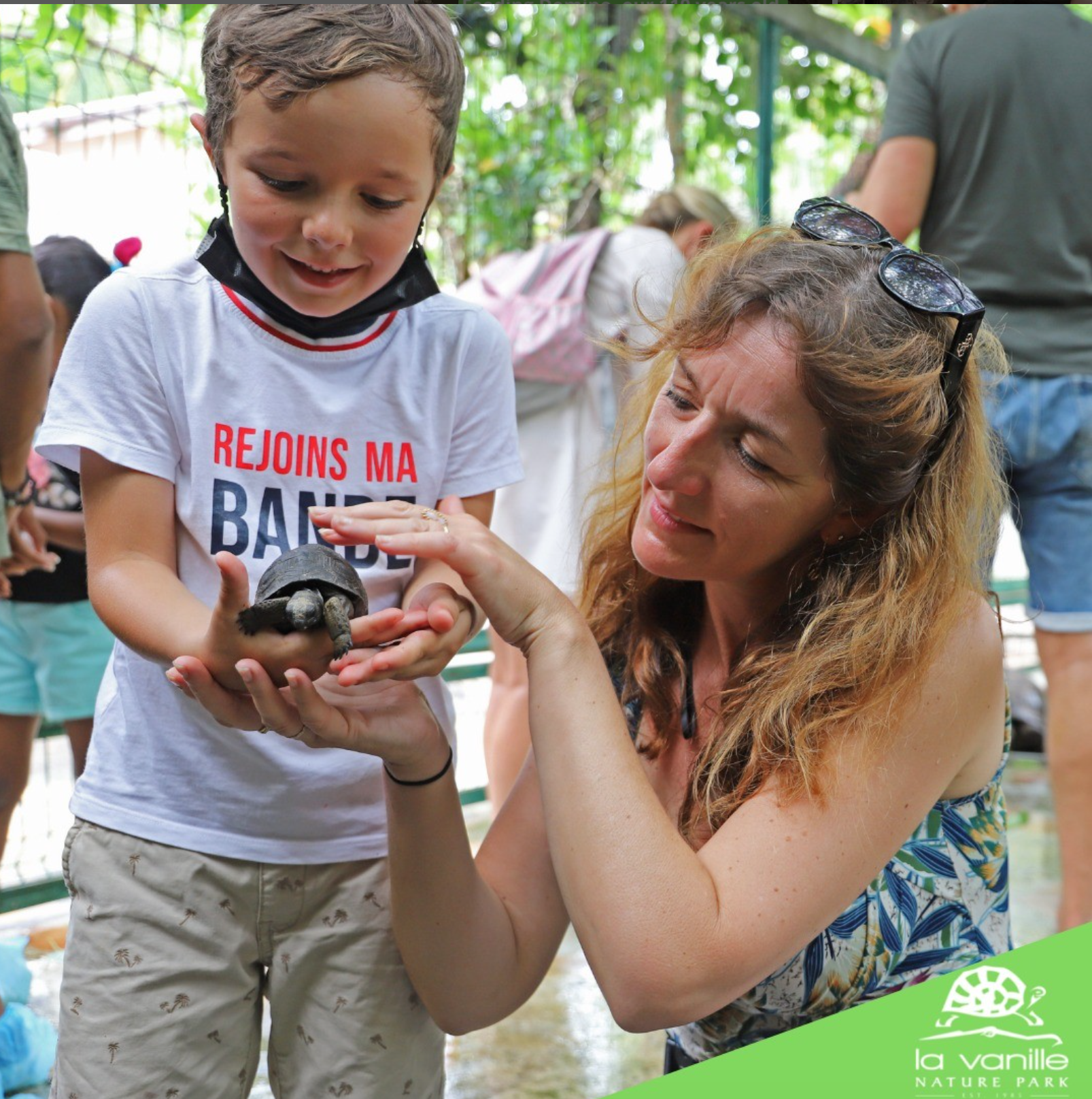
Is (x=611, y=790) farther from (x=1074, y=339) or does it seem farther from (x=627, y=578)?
(x=1074, y=339)

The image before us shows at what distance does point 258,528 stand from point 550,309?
1880 millimetres

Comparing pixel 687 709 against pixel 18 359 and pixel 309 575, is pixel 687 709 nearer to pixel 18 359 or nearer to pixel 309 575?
pixel 309 575

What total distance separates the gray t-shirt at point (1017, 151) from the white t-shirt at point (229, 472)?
1.77m

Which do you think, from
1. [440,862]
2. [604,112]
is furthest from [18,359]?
[604,112]

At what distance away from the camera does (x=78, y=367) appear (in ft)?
4.53

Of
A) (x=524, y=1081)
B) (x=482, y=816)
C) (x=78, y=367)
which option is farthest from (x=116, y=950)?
(x=482, y=816)

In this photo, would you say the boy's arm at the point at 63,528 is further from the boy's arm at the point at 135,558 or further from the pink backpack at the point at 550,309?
the boy's arm at the point at 135,558

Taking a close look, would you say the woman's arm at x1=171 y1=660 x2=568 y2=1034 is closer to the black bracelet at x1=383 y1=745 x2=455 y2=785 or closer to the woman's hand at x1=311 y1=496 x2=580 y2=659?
the black bracelet at x1=383 y1=745 x2=455 y2=785

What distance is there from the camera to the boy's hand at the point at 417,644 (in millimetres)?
1263

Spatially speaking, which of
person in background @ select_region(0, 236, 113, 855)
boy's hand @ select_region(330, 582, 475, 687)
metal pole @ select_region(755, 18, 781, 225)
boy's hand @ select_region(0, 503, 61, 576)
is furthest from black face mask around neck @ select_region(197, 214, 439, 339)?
metal pole @ select_region(755, 18, 781, 225)

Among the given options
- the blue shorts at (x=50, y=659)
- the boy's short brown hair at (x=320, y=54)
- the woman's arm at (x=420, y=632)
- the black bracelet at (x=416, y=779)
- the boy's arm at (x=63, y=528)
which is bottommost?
the blue shorts at (x=50, y=659)

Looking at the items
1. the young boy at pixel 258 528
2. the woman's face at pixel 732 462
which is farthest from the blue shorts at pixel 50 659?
the woman's face at pixel 732 462

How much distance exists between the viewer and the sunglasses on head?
5.01 ft

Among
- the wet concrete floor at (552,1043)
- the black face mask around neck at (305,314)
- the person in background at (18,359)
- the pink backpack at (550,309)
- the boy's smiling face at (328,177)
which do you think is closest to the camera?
the boy's smiling face at (328,177)
